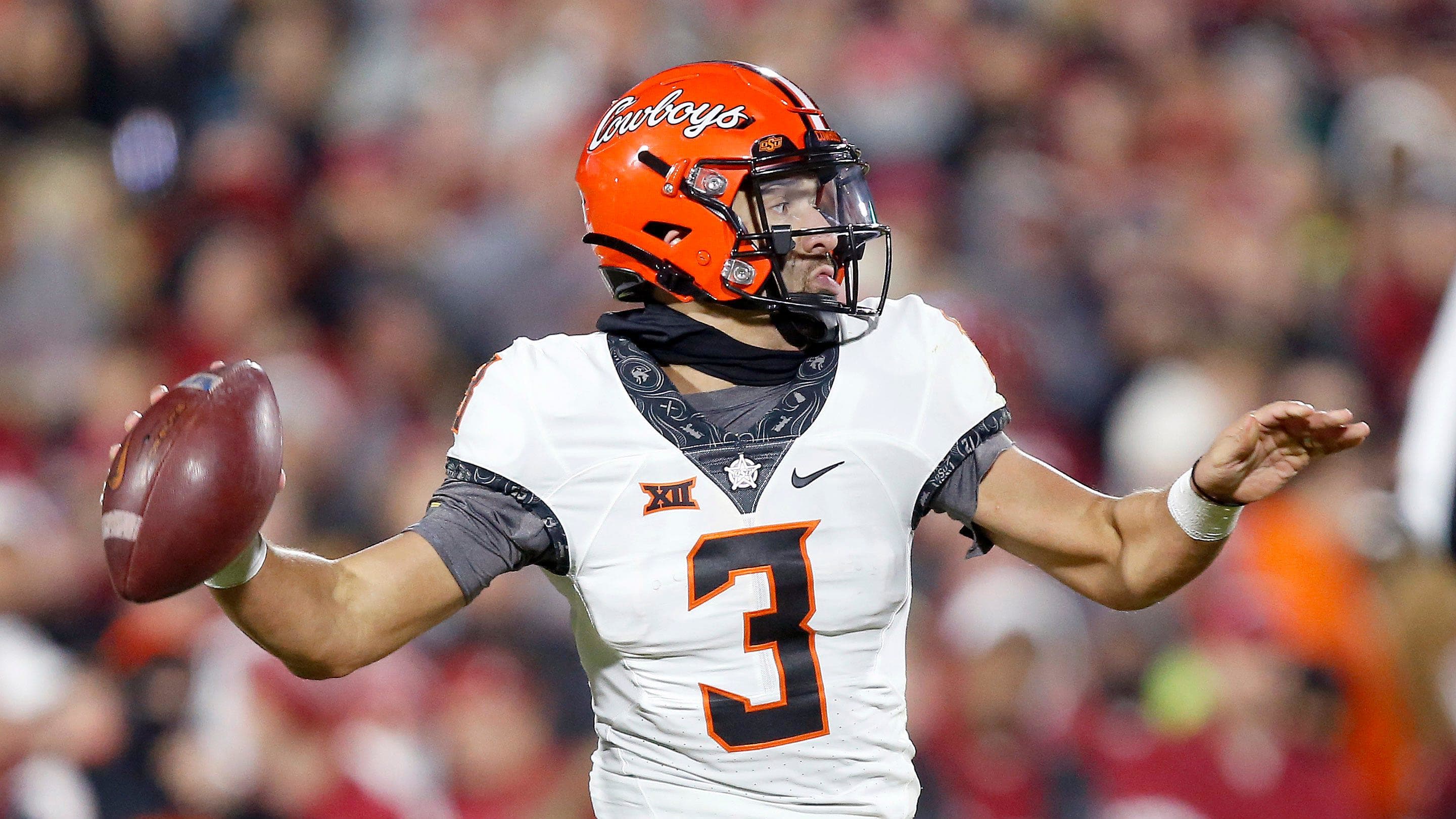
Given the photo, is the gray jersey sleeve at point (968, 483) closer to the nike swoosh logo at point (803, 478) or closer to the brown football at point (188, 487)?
the nike swoosh logo at point (803, 478)

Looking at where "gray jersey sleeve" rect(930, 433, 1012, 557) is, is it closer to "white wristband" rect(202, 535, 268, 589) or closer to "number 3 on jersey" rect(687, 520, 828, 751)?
"number 3 on jersey" rect(687, 520, 828, 751)

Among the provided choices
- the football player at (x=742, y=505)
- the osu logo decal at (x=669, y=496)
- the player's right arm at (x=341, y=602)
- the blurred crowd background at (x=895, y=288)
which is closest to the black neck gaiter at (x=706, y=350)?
the football player at (x=742, y=505)

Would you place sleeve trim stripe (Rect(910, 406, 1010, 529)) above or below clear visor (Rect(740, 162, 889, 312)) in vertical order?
below

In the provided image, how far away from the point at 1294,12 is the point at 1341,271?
4.83ft

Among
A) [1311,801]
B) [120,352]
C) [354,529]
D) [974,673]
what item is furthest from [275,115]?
[1311,801]

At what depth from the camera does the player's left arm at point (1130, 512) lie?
7.24 feet

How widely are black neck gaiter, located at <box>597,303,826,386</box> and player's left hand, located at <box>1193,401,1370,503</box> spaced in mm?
617

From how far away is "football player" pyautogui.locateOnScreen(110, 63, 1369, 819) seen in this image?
88.4 inches

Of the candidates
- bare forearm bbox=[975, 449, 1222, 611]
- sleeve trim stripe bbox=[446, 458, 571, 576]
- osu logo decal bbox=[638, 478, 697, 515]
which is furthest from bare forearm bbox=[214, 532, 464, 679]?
bare forearm bbox=[975, 449, 1222, 611]

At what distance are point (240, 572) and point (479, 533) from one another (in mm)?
347

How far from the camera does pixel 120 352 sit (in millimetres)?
5773

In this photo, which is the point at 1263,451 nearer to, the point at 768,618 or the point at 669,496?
the point at 768,618

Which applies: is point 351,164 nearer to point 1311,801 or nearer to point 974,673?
point 974,673

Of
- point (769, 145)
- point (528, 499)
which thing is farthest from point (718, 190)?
point (528, 499)
